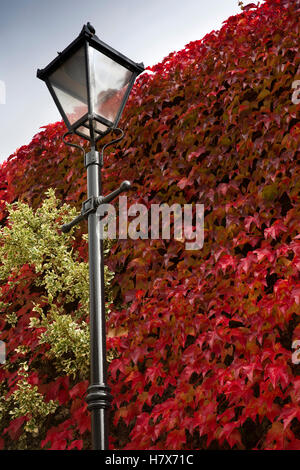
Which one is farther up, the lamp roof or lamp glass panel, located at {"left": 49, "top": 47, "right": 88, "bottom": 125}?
the lamp roof

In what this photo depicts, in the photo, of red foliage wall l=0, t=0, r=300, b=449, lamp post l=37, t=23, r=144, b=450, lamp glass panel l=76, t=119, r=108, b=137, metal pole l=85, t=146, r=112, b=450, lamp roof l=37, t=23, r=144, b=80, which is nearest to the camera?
metal pole l=85, t=146, r=112, b=450

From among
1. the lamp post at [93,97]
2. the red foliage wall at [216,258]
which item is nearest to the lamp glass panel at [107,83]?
the lamp post at [93,97]

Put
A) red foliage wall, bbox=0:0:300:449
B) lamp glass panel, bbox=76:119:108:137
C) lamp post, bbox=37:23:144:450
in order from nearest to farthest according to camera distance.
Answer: lamp post, bbox=37:23:144:450, lamp glass panel, bbox=76:119:108:137, red foliage wall, bbox=0:0:300:449

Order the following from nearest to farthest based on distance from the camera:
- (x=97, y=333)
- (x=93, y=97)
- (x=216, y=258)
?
1. (x=97, y=333)
2. (x=93, y=97)
3. (x=216, y=258)

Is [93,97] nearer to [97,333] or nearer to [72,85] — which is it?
[72,85]

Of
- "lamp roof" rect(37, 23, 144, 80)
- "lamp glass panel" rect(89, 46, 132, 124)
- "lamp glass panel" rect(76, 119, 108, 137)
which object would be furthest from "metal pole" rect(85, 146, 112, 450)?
"lamp roof" rect(37, 23, 144, 80)

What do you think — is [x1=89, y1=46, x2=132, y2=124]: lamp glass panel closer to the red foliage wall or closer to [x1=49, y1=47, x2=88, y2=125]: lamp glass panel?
[x1=49, y1=47, x2=88, y2=125]: lamp glass panel

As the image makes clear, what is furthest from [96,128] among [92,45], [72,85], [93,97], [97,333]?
[97,333]

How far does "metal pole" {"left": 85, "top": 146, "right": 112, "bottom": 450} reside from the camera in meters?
2.55

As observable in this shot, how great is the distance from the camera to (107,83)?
3148 mm

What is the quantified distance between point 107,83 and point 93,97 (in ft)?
0.53

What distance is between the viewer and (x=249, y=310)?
346 centimetres
